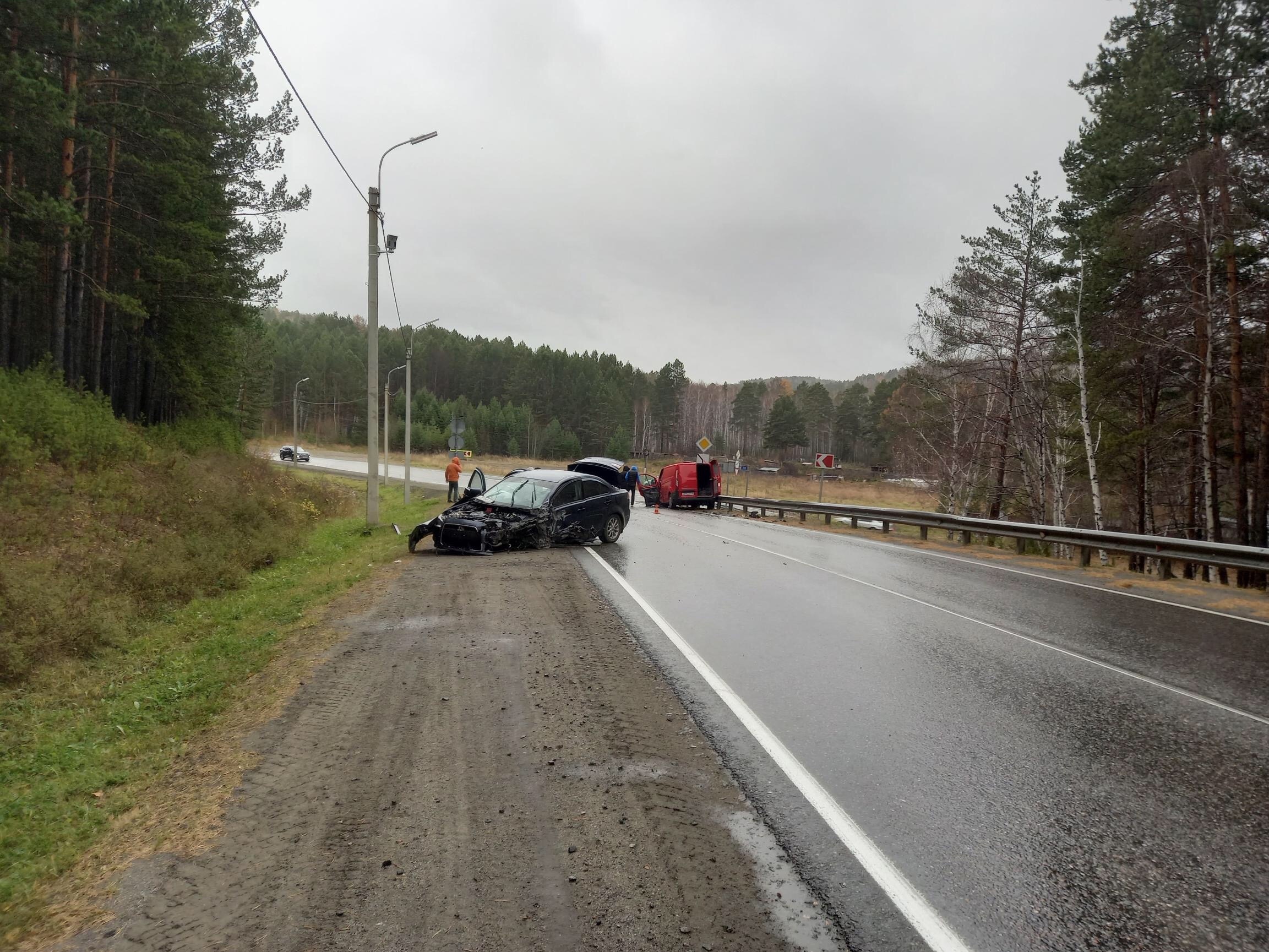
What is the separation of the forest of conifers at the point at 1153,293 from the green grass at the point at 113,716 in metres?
19.9

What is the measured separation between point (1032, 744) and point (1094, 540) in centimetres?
1211

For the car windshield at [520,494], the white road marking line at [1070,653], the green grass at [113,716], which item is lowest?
the green grass at [113,716]

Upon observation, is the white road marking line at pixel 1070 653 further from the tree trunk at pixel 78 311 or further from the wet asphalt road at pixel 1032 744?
the tree trunk at pixel 78 311

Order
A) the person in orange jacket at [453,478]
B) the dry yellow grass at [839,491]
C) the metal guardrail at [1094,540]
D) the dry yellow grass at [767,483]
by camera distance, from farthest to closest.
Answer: the dry yellow grass at [767,483], the dry yellow grass at [839,491], the person in orange jacket at [453,478], the metal guardrail at [1094,540]

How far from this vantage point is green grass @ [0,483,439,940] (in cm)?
347

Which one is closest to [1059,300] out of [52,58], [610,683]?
[610,683]

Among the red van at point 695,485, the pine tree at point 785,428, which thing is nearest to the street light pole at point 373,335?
the red van at point 695,485

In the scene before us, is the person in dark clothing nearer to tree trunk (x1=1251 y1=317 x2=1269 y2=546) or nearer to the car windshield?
the car windshield

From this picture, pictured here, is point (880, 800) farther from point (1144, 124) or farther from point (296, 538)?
point (1144, 124)

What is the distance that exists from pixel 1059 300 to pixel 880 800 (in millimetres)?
24756

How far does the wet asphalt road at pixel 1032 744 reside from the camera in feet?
9.67

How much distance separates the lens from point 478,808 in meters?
3.60

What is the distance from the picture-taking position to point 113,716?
5820mm

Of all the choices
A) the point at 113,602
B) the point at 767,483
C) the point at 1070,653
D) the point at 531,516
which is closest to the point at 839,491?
the point at 767,483
